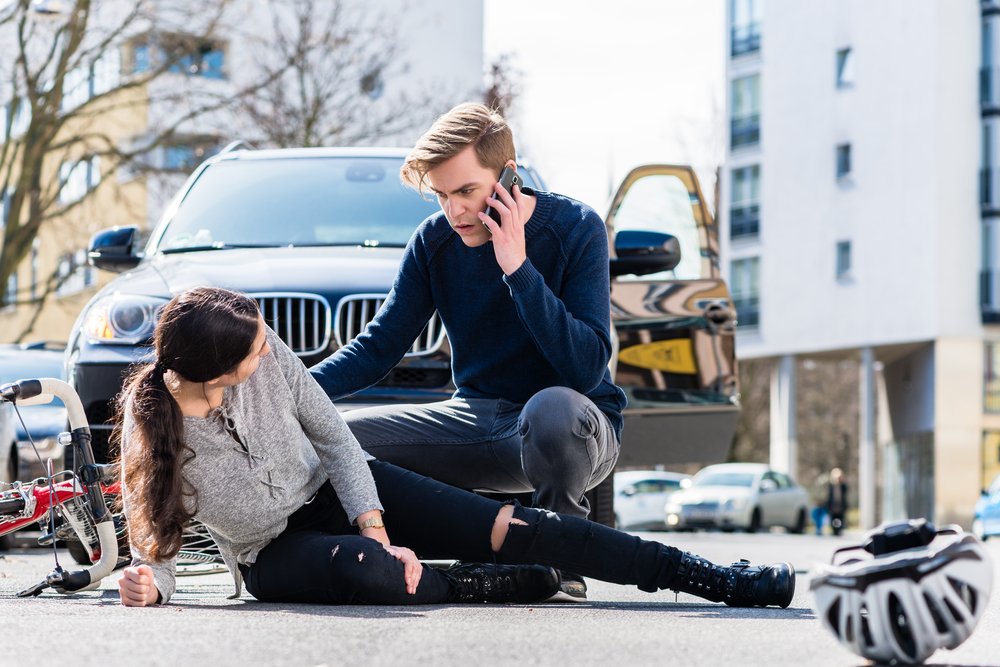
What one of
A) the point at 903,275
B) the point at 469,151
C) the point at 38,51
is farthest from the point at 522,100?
the point at 469,151

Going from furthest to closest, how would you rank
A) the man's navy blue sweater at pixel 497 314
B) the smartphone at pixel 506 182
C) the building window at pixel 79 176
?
1. the building window at pixel 79 176
2. the man's navy blue sweater at pixel 497 314
3. the smartphone at pixel 506 182

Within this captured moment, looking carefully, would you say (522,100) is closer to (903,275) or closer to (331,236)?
(903,275)

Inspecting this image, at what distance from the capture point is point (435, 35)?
2234 inches

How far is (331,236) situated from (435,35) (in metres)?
49.7

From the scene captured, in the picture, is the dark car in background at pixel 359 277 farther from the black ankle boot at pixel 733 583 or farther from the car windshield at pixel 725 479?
the car windshield at pixel 725 479

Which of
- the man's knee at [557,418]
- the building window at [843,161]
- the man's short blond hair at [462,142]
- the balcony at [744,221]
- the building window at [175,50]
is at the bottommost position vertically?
the man's knee at [557,418]

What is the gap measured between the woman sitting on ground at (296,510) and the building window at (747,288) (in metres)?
44.8

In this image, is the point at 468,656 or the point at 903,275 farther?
the point at 903,275

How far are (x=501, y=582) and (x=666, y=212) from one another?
3797mm

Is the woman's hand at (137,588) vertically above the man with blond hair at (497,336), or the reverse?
the man with blond hair at (497,336)

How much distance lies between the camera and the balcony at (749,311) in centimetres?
4972

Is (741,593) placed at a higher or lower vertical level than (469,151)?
lower

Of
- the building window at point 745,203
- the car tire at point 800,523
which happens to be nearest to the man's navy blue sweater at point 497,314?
the car tire at point 800,523

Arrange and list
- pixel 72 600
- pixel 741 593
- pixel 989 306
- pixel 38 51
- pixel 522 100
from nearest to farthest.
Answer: pixel 741 593 → pixel 72 600 → pixel 38 51 → pixel 522 100 → pixel 989 306
